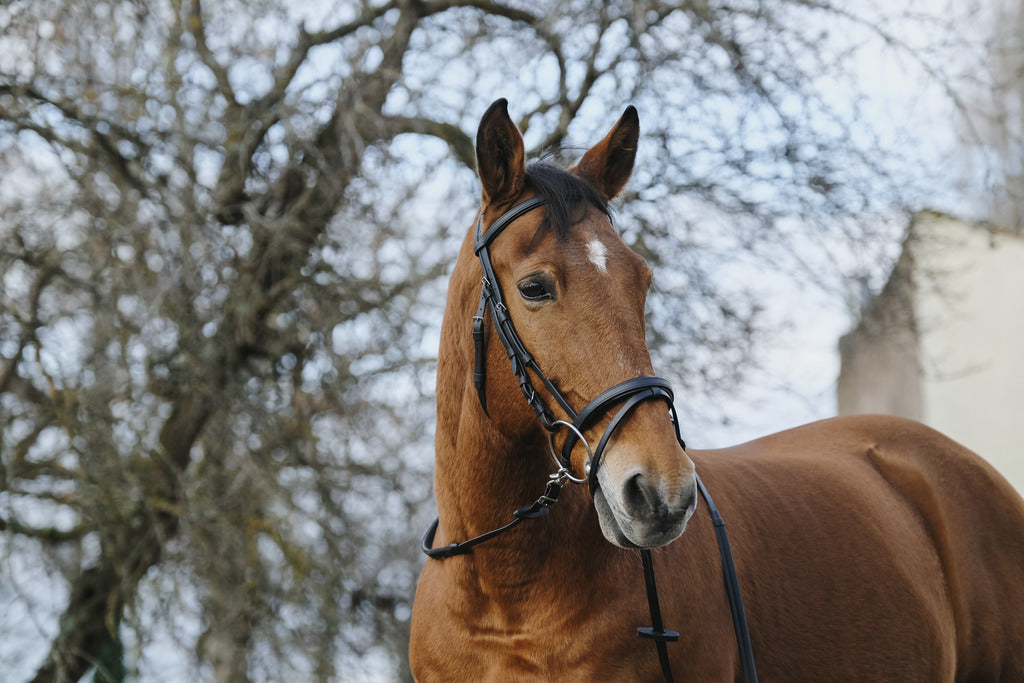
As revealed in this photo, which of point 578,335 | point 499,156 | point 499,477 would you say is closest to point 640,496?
point 578,335

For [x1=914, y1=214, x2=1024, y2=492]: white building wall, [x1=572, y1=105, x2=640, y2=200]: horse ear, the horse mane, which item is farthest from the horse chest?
[x1=914, y1=214, x2=1024, y2=492]: white building wall

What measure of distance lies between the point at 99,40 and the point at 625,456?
6.05m

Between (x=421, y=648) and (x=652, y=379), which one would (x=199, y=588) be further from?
(x=652, y=379)

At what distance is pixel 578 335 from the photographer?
7.68 feet

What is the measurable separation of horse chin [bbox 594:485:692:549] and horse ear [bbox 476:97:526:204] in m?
0.97

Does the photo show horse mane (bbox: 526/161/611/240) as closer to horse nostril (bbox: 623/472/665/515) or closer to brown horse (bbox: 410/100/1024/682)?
brown horse (bbox: 410/100/1024/682)

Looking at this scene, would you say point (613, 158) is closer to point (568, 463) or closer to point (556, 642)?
point (568, 463)

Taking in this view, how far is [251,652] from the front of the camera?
24.2ft

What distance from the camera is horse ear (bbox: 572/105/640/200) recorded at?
2887 mm

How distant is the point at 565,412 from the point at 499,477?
0.37 meters

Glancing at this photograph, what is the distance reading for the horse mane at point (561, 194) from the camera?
8.23 ft

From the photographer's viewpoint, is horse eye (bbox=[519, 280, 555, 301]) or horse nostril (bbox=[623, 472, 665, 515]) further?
horse eye (bbox=[519, 280, 555, 301])

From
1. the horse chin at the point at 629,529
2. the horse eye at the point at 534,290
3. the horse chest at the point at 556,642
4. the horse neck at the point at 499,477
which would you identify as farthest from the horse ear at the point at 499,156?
the horse chest at the point at 556,642

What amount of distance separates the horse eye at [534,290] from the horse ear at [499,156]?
38 cm
